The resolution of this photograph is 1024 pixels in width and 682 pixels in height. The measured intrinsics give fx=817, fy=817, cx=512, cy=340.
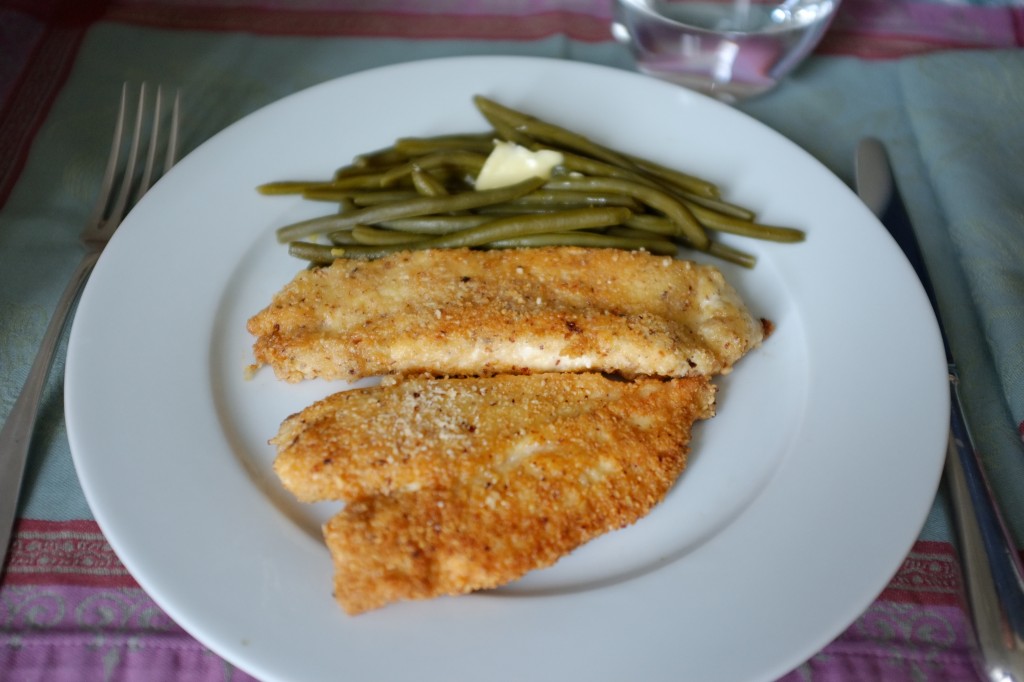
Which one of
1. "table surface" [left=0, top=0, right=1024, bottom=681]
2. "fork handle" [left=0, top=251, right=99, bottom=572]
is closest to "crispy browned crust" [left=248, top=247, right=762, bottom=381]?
"fork handle" [left=0, top=251, right=99, bottom=572]

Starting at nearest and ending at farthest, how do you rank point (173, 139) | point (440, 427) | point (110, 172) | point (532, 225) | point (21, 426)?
point (440, 427), point (21, 426), point (532, 225), point (110, 172), point (173, 139)

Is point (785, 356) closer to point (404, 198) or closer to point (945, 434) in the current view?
point (945, 434)

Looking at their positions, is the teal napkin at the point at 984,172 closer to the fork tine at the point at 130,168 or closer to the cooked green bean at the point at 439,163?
the cooked green bean at the point at 439,163

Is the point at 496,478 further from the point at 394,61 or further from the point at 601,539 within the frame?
the point at 394,61

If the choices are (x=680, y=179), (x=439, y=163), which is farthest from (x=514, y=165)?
(x=680, y=179)

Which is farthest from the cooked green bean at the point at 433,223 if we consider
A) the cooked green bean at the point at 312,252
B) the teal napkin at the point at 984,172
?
the teal napkin at the point at 984,172

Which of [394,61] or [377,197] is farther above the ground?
[394,61]
